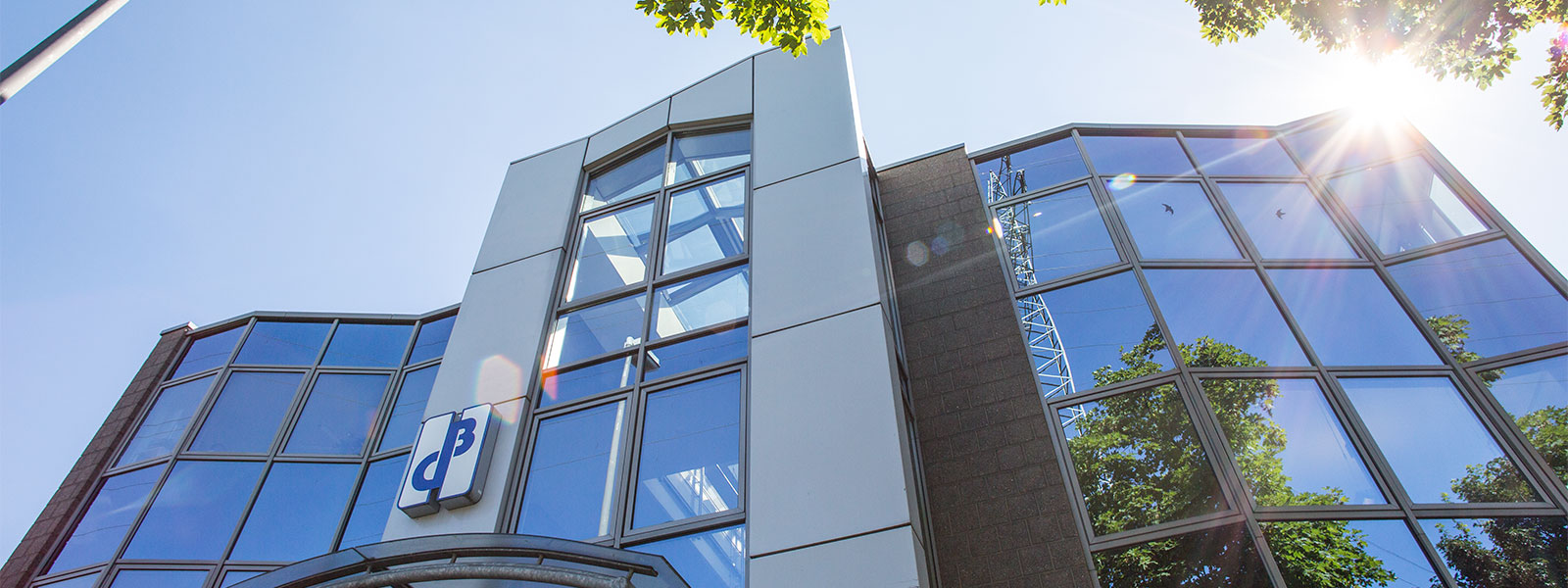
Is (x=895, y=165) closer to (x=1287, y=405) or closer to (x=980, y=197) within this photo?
(x=980, y=197)

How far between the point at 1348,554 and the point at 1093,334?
2707mm

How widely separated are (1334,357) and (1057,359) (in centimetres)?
234

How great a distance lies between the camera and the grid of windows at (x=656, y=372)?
7.25 metres

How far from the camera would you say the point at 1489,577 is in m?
6.33

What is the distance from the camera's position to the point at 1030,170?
10.7 m

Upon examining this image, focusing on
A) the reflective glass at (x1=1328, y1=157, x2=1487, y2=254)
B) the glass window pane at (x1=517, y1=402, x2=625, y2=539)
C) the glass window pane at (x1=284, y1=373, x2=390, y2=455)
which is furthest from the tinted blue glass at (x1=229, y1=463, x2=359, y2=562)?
the reflective glass at (x1=1328, y1=157, x2=1487, y2=254)

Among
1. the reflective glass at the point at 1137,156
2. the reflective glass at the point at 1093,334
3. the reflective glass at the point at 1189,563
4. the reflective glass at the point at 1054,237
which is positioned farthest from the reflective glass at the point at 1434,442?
the reflective glass at the point at 1137,156

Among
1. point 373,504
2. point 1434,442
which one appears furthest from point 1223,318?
point 373,504

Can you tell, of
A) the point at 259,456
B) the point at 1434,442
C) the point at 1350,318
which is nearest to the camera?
the point at 1434,442

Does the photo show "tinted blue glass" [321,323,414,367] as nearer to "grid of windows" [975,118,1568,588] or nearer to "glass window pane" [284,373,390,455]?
"glass window pane" [284,373,390,455]

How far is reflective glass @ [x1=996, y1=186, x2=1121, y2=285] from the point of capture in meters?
9.25

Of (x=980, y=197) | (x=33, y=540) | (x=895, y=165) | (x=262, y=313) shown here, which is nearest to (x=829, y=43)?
(x=895, y=165)

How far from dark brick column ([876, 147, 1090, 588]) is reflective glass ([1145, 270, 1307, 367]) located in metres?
1.44

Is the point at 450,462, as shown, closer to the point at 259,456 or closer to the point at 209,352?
the point at 259,456
